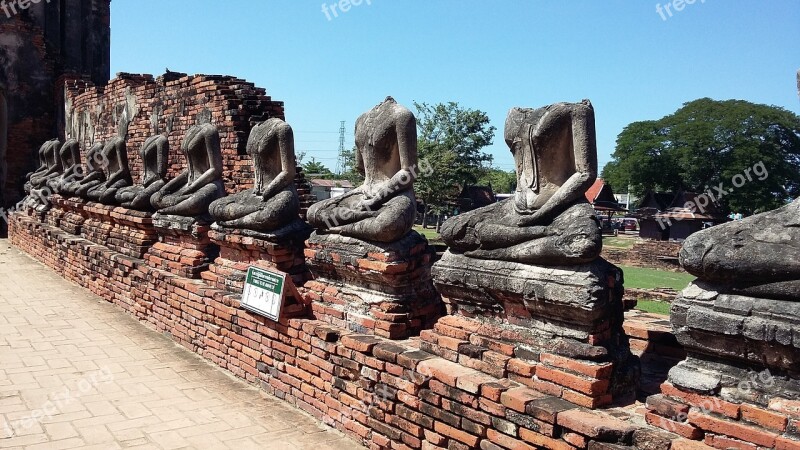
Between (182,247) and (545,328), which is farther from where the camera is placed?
(182,247)

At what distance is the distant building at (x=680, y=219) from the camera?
24.0 m

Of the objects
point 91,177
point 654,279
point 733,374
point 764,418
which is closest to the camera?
point 764,418

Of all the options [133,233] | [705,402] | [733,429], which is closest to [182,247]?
[133,233]

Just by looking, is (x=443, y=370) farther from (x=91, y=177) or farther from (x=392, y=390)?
(x=91, y=177)

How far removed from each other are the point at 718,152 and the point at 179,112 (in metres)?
35.2

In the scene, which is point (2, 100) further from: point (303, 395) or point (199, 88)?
point (303, 395)

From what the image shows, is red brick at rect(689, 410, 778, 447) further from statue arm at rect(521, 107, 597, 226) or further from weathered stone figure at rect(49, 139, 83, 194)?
weathered stone figure at rect(49, 139, 83, 194)

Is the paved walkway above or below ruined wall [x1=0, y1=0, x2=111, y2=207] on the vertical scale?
below

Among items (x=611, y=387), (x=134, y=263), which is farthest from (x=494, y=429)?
(x=134, y=263)

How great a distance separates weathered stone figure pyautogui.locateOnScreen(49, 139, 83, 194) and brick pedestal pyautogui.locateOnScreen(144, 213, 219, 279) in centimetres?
652

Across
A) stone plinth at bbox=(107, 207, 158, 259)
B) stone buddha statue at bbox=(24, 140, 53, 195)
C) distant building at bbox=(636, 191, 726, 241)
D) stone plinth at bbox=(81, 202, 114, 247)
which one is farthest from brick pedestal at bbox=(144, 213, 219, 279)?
distant building at bbox=(636, 191, 726, 241)

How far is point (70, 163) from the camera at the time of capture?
14039mm

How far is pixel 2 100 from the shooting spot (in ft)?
57.5

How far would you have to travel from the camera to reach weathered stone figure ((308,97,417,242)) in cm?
455
